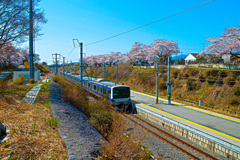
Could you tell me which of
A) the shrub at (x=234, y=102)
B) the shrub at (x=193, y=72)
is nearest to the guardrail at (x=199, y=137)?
the shrub at (x=234, y=102)

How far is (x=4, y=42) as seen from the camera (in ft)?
43.6

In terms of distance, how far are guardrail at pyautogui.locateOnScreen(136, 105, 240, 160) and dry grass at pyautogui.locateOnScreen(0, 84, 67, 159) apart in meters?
6.32

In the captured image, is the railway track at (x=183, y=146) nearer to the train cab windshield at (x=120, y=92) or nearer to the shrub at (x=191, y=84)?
the train cab windshield at (x=120, y=92)

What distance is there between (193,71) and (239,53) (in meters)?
6.61

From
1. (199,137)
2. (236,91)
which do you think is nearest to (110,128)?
(199,137)

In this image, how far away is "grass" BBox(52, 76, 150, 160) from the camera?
4.79 metres

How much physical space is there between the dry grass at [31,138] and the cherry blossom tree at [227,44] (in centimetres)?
2543

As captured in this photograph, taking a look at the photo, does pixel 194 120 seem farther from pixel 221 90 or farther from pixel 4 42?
pixel 4 42

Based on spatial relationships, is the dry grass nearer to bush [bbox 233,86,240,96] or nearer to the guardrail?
the guardrail

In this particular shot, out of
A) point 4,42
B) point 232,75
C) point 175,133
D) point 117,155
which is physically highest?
point 4,42

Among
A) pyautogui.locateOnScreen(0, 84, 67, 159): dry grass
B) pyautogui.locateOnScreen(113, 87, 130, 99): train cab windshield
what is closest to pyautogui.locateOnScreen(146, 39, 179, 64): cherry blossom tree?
pyautogui.locateOnScreen(113, 87, 130, 99): train cab windshield

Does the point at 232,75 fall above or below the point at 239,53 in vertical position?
below

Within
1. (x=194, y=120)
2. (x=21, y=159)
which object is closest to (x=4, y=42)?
(x=21, y=159)

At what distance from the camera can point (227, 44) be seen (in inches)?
986
